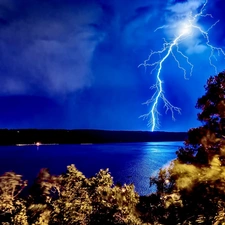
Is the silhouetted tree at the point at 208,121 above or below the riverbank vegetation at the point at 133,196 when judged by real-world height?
above

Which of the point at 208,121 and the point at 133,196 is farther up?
the point at 208,121

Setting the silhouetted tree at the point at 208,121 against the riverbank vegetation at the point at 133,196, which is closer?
the riverbank vegetation at the point at 133,196

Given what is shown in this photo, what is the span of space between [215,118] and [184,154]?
136 centimetres

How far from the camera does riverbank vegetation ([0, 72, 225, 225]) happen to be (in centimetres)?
434

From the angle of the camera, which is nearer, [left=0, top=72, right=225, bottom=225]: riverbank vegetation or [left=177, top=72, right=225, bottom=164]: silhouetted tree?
[left=0, top=72, right=225, bottom=225]: riverbank vegetation

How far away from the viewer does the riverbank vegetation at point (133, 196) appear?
14.3 feet

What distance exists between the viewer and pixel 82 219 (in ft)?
20.7

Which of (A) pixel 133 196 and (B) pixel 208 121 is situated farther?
(A) pixel 133 196

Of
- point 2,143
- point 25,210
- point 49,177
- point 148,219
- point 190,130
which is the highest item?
point 2,143

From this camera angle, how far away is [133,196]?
7660 mm

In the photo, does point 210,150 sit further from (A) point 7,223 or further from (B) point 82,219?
(A) point 7,223

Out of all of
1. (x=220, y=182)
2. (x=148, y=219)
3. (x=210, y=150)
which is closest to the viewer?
(x=220, y=182)

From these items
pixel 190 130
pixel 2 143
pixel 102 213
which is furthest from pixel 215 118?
pixel 2 143

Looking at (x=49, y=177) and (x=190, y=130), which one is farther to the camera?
(x=49, y=177)
